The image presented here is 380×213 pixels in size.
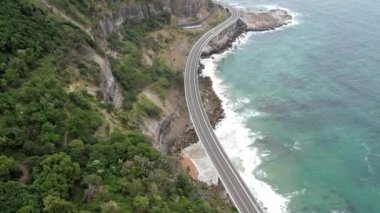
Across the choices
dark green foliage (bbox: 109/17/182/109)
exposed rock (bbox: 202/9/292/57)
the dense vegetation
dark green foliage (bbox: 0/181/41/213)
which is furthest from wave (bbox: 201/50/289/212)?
dark green foliage (bbox: 0/181/41/213)

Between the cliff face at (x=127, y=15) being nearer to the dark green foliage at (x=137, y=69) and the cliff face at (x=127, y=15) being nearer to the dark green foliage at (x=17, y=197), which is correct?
the dark green foliage at (x=137, y=69)

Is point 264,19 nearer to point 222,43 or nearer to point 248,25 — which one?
point 248,25

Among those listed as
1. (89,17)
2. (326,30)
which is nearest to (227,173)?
(89,17)

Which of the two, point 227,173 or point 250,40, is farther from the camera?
point 250,40

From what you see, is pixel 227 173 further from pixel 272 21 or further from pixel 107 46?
pixel 272 21

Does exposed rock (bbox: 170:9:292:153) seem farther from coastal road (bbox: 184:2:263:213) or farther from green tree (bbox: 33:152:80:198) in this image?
green tree (bbox: 33:152:80:198)
